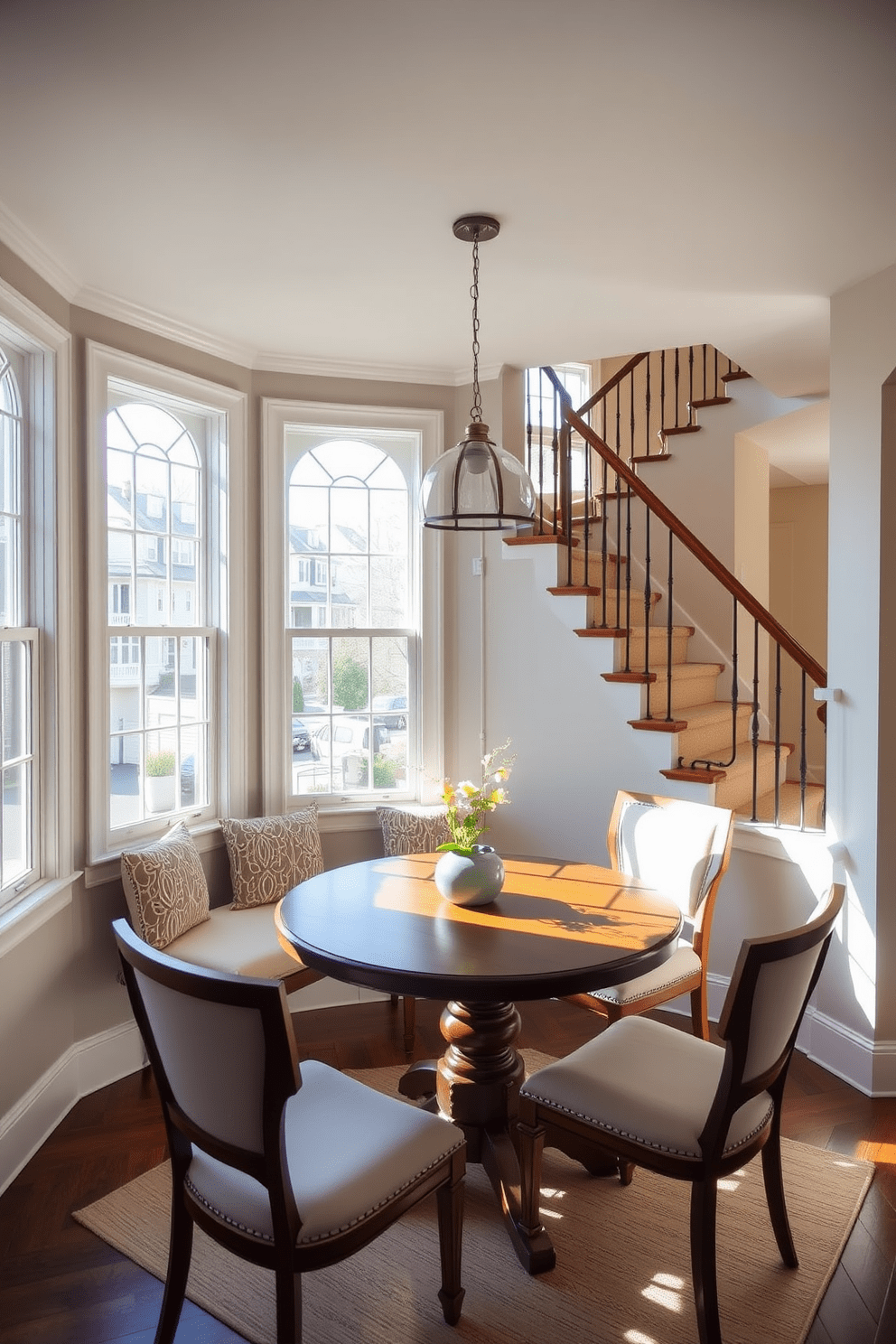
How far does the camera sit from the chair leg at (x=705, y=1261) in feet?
6.15

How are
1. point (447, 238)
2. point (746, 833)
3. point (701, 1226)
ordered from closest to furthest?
point (701, 1226) < point (447, 238) < point (746, 833)

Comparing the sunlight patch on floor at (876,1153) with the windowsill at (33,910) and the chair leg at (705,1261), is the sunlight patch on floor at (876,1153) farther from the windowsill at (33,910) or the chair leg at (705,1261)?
the windowsill at (33,910)

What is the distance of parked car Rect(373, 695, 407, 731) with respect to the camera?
4.33 m

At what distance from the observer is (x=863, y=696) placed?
3178 millimetres

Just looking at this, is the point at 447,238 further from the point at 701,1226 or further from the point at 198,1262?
the point at 198,1262

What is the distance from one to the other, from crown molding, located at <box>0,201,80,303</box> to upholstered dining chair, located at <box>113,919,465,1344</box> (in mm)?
2125

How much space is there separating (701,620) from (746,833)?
2001mm

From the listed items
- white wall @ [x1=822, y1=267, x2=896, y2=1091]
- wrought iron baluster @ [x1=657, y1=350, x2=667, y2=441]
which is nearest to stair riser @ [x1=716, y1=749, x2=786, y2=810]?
white wall @ [x1=822, y1=267, x2=896, y2=1091]

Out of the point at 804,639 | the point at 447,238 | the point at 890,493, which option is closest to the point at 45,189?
the point at 447,238

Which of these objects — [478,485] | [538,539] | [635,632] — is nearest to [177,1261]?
[478,485]

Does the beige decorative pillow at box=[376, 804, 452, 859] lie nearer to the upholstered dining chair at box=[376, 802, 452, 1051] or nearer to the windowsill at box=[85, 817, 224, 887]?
the upholstered dining chair at box=[376, 802, 452, 1051]

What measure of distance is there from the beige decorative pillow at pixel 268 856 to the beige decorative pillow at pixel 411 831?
1.02 ft

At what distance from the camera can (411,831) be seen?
3906mm

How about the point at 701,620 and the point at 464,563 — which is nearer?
the point at 464,563
